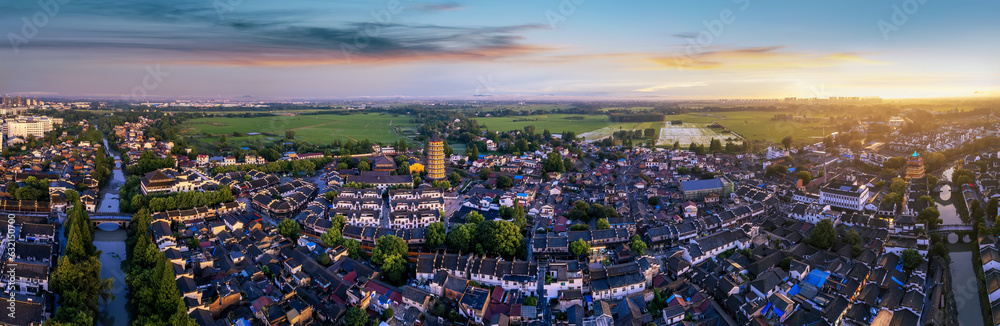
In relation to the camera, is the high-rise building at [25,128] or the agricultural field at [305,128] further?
the agricultural field at [305,128]

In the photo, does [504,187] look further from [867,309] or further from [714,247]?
[867,309]

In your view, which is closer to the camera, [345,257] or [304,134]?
[345,257]

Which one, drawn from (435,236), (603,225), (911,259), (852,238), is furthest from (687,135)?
(435,236)

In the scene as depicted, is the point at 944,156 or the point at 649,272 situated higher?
the point at 944,156

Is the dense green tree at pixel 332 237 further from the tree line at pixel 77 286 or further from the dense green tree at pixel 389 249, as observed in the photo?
the tree line at pixel 77 286

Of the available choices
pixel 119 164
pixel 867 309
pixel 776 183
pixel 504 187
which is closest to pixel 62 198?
pixel 119 164

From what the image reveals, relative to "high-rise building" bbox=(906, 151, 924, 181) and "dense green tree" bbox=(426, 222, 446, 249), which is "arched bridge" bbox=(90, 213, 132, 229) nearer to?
"dense green tree" bbox=(426, 222, 446, 249)

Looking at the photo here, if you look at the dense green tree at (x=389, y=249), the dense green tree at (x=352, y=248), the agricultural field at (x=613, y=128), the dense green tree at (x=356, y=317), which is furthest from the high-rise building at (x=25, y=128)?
the agricultural field at (x=613, y=128)
